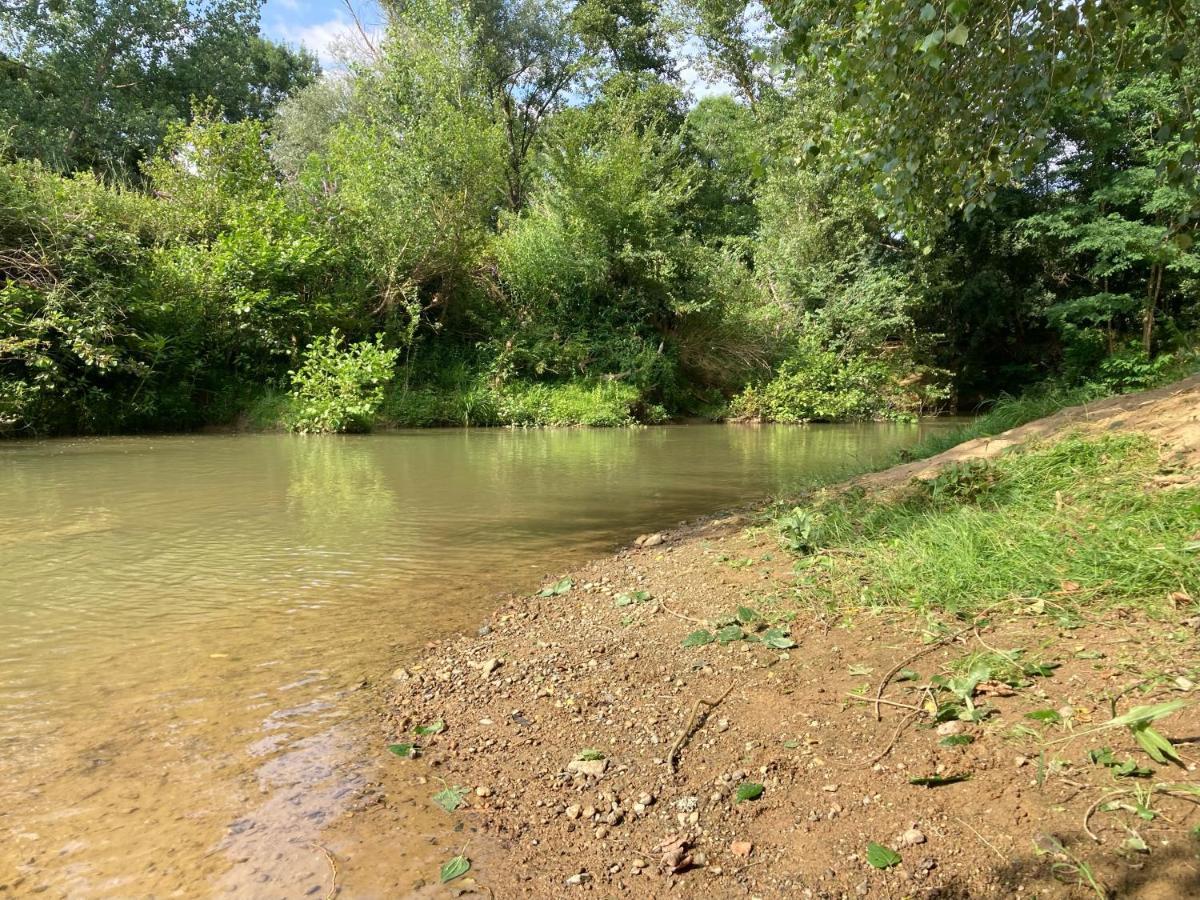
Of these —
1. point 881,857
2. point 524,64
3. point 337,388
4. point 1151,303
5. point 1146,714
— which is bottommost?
point 881,857

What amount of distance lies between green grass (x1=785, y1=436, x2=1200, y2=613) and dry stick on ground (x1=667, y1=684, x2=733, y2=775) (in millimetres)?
1045

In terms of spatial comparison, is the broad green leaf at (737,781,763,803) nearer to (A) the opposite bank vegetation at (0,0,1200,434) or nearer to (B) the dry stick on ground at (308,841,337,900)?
(B) the dry stick on ground at (308,841,337,900)

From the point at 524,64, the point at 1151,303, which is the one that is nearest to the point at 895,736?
the point at 1151,303

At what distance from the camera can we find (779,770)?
2477 millimetres

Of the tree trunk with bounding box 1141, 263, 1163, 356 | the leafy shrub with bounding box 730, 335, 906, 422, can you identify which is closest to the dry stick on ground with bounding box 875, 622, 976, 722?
the leafy shrub with bounding box 730, 335, 906, 422

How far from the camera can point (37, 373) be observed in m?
14.8

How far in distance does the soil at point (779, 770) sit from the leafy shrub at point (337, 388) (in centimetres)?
1444

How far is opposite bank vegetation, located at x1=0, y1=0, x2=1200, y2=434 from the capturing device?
16.8 metres

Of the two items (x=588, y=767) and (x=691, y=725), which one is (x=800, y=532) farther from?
(x=588, y=767)

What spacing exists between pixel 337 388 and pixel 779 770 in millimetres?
16590

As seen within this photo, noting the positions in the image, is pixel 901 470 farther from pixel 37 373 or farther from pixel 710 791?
pixel 37 373

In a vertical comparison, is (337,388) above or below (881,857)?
above

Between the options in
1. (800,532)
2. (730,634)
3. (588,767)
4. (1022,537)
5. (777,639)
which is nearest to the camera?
(588,767)

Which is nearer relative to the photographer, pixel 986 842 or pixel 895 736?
pixel 986 842
